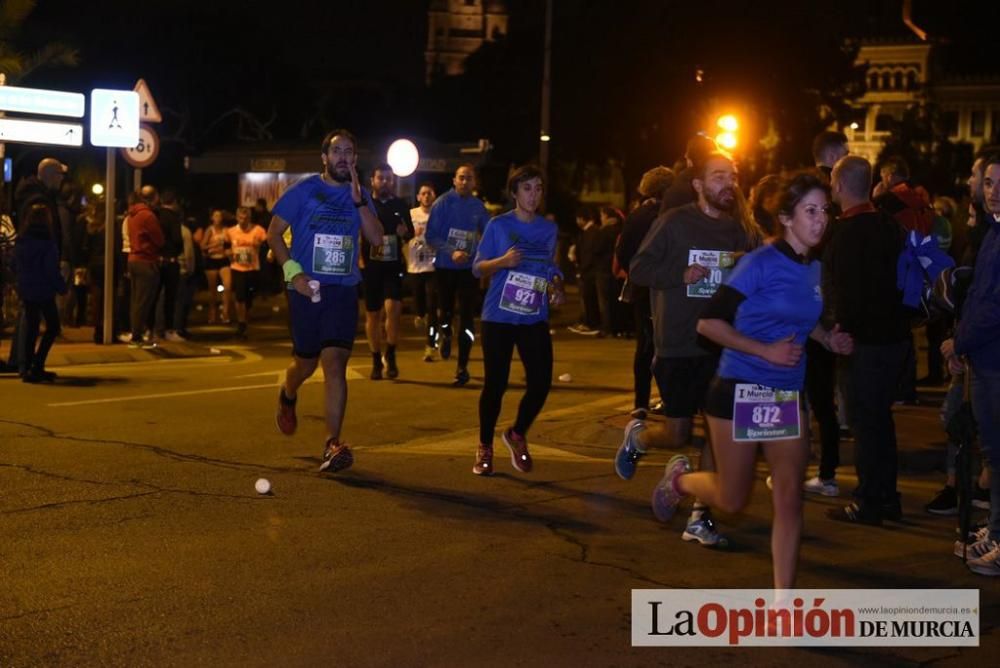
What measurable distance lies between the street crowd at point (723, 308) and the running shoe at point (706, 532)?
11mm

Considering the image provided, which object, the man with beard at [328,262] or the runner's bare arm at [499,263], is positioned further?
the man with beard at [328,262]

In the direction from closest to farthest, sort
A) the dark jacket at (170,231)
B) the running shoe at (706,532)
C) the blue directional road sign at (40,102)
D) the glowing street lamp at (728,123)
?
1. the running shoe at (706,532)
2. the blue directional road sign at (40,102)
3. the dark jacket at (170,231)
4. the glowing street lamp at (728,123)

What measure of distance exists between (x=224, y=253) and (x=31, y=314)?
9.46 m

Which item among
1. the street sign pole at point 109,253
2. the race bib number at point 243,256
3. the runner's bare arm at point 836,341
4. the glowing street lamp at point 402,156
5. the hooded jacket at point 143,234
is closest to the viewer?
the runner's bare arm at point 836,341

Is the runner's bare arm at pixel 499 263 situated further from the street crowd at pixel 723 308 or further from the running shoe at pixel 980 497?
the running shoe at pixel 980 497

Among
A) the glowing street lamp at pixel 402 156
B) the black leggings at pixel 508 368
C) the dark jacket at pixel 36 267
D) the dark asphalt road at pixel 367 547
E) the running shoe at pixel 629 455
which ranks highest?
the glowing street lamp at pixel 402 156

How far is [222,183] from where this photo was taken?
185ft

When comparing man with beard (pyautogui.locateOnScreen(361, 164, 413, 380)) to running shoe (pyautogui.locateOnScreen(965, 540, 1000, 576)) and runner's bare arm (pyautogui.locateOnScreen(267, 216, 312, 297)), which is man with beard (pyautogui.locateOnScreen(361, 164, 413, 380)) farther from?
running shoe (pyautogui.locateOnScreen(965, 540, 1000, 576))

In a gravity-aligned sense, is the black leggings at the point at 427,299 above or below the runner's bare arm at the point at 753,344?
below

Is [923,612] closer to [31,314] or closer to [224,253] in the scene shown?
[31,314]

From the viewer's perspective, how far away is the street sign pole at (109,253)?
744 inches

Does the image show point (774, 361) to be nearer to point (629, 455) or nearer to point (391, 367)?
point (629, 455)

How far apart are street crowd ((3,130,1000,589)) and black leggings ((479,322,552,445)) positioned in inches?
0.5

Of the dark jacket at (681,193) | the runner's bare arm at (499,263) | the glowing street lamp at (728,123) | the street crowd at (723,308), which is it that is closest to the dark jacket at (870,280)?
the street crowd at (723,308)
